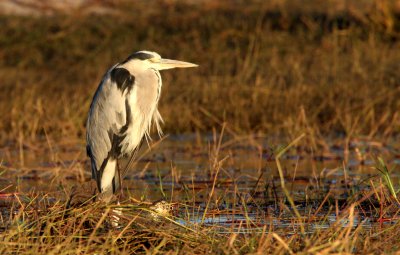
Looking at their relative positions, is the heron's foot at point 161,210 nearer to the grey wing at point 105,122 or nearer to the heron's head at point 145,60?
the grey wing at point 105,122

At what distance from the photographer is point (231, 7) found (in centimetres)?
1543

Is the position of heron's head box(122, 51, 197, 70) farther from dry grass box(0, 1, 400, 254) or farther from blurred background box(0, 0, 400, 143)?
blurred background box(0, 0, 400, 143)

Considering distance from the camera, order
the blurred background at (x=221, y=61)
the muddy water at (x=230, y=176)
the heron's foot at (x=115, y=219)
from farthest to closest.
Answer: the blurred background at (x=221, y=61)
the muddy water at (x=230, y=176)
the heron's foot at (x=115, y=219)

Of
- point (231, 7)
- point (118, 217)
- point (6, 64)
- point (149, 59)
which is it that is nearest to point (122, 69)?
point (149, 59)

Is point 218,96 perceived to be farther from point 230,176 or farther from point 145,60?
point 230,176

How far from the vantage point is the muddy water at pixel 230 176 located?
5910 mm

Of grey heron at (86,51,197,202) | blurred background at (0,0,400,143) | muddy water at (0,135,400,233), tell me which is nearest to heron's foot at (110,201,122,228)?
muddy water at (0,135,400,233)

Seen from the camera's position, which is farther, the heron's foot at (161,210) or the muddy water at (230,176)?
the muddy water at (230,176)

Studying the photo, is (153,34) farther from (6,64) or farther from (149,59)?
(149,59)

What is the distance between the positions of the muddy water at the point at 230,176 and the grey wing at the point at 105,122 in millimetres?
272

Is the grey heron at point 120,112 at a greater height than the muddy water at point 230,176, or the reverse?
the grey heron at point 120,112

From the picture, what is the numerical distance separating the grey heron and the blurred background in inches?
63.1

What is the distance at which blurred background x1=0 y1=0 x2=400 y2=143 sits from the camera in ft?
32.3

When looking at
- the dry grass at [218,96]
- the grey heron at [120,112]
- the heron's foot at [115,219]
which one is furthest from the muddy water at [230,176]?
the heron's foot at [115,219]
